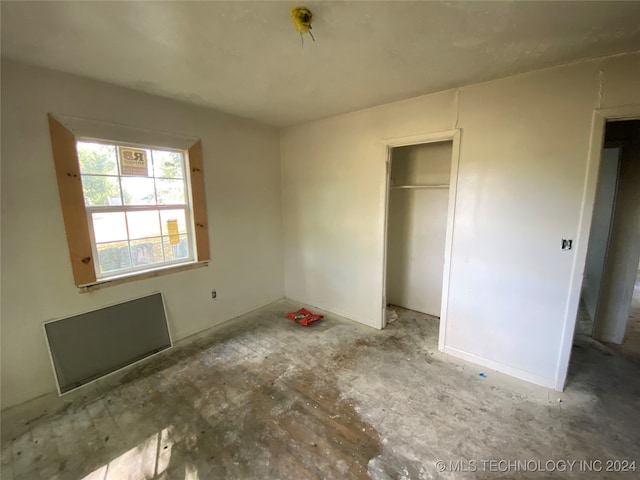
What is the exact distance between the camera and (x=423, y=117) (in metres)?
2.56

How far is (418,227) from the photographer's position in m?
3.48

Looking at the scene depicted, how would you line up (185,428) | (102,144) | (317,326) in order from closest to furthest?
(185,428) < (102,144) < (317,326)

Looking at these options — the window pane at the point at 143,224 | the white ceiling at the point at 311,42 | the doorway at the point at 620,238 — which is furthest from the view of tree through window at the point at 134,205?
the doorway at the point at 620,238

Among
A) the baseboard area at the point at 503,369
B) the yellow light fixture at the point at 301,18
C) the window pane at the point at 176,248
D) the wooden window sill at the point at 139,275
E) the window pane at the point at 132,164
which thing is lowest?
the baseboard area at the point at 503,369

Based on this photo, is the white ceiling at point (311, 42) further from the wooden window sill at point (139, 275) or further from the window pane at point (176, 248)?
the wooden window sill at point (139, 275)

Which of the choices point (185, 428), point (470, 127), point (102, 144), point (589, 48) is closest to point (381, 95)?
point (470, 127)

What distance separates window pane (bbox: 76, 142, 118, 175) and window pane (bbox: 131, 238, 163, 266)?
0.67 metres

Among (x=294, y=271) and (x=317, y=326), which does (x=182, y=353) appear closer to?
(x=317, y=326)

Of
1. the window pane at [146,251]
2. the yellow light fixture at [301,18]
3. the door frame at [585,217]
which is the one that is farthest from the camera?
the window pane at [146,251]

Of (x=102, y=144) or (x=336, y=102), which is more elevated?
(x=336, y=102)

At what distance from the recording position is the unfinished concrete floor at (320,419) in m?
1.58

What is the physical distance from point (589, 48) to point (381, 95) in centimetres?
141

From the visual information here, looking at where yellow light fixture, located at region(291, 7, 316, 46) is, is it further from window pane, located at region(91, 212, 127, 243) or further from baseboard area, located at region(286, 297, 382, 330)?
baseboard area, located at region(286, 297, 382, 330)

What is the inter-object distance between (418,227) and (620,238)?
6.32 feet
